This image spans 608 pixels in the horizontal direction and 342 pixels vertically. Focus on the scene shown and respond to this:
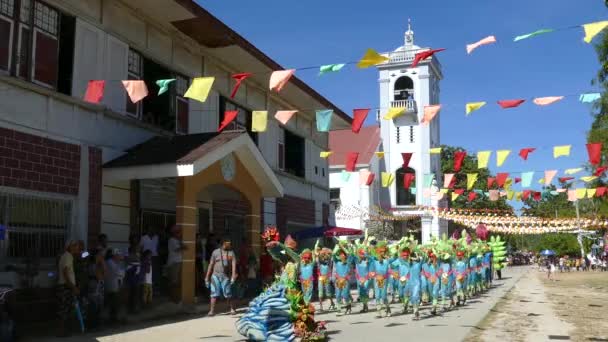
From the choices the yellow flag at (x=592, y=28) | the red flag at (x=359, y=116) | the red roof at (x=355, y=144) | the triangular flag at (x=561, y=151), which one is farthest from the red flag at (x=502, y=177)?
the red roof at (x=355, y=144)

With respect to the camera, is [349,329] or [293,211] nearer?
[349,329]

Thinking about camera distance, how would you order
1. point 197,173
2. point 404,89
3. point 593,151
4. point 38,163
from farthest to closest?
point 404,89, point 593,151, point 197,173, point 38,163

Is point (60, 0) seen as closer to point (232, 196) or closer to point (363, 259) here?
point (232, 196)

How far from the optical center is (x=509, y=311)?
14375 mm

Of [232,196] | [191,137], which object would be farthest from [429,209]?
[191,137]

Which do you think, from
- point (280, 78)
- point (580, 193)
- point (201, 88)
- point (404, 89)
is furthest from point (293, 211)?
point (404, 89)

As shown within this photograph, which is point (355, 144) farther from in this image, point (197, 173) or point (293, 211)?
point (197, 173)

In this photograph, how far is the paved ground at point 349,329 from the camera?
Result: 32.5ft

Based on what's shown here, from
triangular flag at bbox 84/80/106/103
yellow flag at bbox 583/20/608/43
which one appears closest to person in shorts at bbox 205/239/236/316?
triangular flag at bbox 84/80/106/103

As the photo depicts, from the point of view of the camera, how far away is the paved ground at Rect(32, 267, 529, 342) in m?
9.90

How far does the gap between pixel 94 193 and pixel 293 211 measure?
10.6 m

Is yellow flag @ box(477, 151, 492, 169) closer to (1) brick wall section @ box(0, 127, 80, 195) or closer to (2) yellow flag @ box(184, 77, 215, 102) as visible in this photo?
(2) yellow flag @ box(184, 77, 215, 102)

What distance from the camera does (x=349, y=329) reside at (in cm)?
1122

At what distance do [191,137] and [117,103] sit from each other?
1.75 meters
